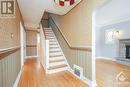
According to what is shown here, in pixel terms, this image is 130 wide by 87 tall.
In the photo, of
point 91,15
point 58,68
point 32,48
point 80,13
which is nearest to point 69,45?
point 58,68

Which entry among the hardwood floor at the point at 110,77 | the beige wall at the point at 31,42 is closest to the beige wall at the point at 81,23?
the hardwood floor at the point at 110,77

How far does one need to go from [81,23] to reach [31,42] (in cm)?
571

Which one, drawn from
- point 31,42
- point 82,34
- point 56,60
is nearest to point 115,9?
point 82,34

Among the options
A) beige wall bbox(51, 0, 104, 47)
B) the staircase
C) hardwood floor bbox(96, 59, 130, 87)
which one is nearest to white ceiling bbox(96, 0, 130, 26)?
beige wall bbox(51, 0, 104, 47)

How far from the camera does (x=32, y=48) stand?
318 inches

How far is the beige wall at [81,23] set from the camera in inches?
109

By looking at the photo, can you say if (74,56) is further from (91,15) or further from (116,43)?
(116,43)

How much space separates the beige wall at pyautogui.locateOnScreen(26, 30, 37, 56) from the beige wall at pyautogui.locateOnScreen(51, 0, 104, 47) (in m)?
4.62

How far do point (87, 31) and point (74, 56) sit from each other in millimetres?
1166

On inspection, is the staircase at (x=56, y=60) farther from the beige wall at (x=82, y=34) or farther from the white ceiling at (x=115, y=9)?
the white ceiling at (x=115, y=9)

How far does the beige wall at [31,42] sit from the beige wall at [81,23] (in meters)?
4.62

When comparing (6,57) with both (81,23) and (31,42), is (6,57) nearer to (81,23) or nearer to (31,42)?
(81,23)

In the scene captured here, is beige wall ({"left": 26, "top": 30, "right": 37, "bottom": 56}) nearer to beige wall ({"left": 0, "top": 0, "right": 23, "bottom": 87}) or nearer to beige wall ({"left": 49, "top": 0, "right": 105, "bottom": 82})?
beige wall ({"left": 49, "top": 0, "right": 105, "bottom": 82})

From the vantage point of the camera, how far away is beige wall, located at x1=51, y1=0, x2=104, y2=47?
278 cm
